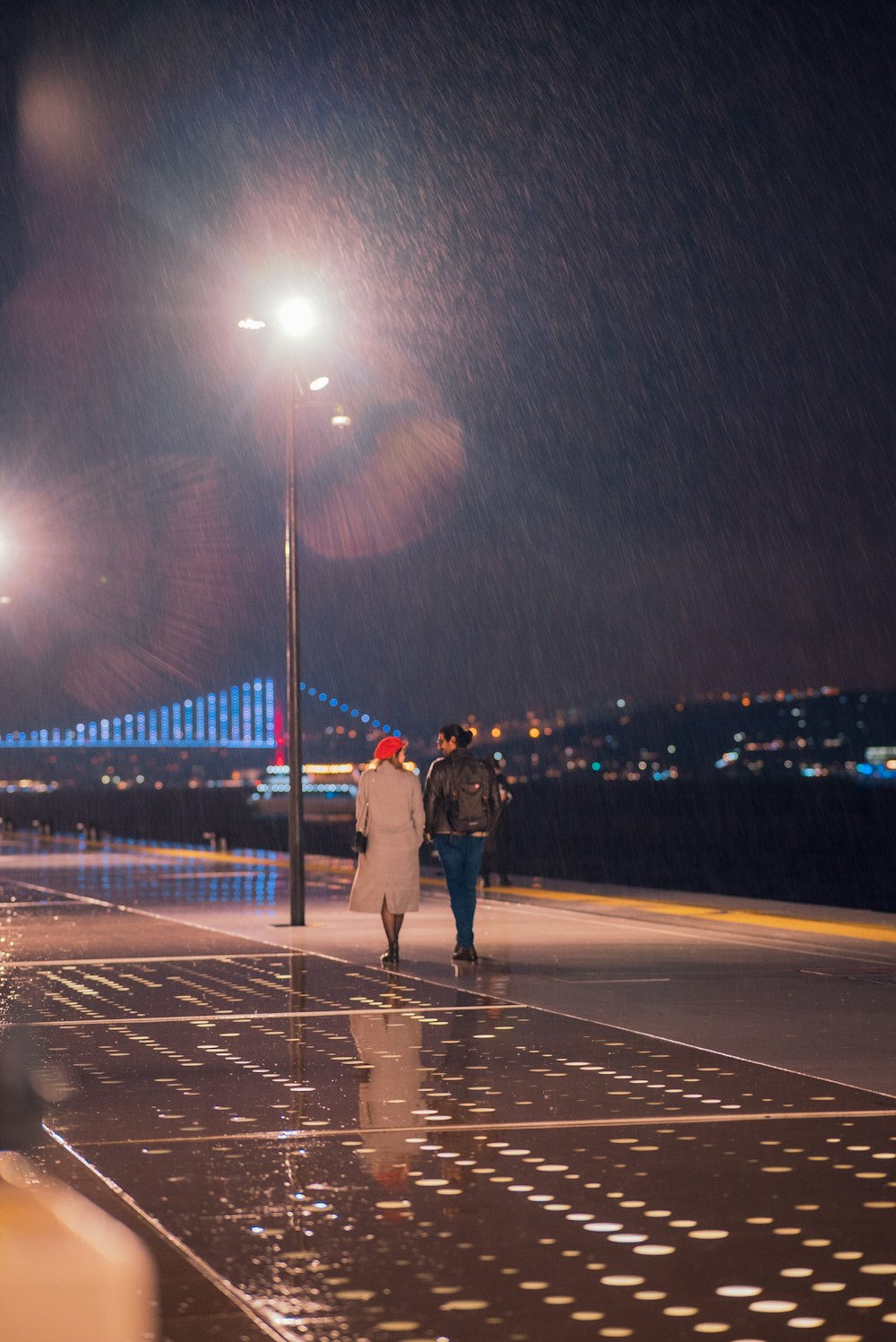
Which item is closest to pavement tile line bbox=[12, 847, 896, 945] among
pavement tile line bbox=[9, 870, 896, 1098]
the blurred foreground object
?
pavement tile line bbox=[9, 870, 896, 1098]

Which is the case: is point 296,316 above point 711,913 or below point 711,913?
above

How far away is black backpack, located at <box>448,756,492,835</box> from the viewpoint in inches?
582

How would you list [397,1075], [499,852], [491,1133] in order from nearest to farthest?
[491,1133]
[397,1075]
[499,852]

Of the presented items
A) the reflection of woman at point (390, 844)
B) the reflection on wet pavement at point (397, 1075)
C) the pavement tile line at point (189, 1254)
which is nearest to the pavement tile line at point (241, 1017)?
the reflection on wet pavement at point (397, 1075)

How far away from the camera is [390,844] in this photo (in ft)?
48.2

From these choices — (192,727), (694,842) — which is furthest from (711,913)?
(192,727)

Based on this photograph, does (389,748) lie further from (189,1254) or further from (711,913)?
(189,1254)

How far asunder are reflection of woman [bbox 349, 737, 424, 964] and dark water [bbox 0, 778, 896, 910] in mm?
22847

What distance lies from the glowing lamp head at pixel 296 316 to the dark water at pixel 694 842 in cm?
2018

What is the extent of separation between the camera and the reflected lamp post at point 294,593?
1869 cm

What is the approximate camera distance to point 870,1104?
8297mm

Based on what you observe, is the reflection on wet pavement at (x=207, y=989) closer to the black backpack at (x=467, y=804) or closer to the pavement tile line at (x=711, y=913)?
the black backpack at (x=467, y=804)

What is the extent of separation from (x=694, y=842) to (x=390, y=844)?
7268 centimetres

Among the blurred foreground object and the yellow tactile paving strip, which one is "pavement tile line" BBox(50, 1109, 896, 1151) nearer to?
the blurred foreground object
